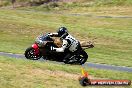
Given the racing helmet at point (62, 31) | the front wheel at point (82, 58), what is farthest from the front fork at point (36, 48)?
the front wheel at point (82, 58)

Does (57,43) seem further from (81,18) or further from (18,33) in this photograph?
(81,18)

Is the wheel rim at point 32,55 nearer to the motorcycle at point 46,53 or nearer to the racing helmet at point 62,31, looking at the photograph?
the motorcycle at point 46,53

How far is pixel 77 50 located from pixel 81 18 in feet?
106

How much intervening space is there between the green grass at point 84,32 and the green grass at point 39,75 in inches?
281

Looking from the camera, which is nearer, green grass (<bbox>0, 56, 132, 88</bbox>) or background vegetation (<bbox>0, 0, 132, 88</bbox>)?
green grass (<bbox>0, 56, 132, 88</bbox>)

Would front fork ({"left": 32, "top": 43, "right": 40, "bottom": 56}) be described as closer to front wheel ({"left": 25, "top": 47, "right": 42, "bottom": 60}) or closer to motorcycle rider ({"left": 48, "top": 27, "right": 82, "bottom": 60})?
front wheel ({"left": 25, "top": 47, "right": 42, "bottom": 60})

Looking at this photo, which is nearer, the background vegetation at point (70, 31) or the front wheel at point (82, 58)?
the background vegetation at point (70, 31)

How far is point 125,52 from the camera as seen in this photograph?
105 feet

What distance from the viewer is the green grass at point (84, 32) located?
104 ft

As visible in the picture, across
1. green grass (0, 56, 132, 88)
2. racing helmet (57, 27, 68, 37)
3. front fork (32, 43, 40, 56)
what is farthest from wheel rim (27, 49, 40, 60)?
racing helmet (57, 27, 68, 37)

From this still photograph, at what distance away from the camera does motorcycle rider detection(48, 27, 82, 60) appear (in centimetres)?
2012

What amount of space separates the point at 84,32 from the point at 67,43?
20.8m

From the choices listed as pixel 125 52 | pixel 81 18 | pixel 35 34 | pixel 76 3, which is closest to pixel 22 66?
pixel 125 52

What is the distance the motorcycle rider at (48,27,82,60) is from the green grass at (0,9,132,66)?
5029 millimetres
